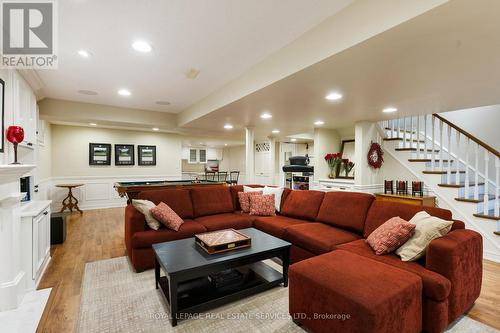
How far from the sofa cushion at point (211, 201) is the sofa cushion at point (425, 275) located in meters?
2.14

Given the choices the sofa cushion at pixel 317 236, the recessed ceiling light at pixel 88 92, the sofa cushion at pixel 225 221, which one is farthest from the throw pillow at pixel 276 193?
the recessed ceiling light at pixel 88 92

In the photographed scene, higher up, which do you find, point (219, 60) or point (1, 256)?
point (219, 60)

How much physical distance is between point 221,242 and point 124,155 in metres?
6.03

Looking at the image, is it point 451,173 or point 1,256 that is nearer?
point 1,256

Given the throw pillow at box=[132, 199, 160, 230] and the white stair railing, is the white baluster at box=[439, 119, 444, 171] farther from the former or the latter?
the throw pillow at box=[132, 199, 160, 230]

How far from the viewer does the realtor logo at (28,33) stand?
1844 millimetres

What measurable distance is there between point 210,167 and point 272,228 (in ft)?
28.6

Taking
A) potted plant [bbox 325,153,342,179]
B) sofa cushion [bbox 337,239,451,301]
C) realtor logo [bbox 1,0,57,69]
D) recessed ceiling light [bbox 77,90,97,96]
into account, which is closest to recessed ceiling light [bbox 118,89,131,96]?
recessed ceiling light [bbox 77,90,97,96]

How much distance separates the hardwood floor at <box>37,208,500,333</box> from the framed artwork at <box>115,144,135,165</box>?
7.48 ft

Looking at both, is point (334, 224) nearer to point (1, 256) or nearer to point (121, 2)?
point (121, 2)

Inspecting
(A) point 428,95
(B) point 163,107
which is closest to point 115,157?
(B) point 163,107

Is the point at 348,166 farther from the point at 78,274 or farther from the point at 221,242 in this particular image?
the point at 78,274

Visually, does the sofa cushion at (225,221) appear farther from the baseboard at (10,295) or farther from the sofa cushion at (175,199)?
the baseboard at (10,295)

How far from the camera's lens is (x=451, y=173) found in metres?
4.23
